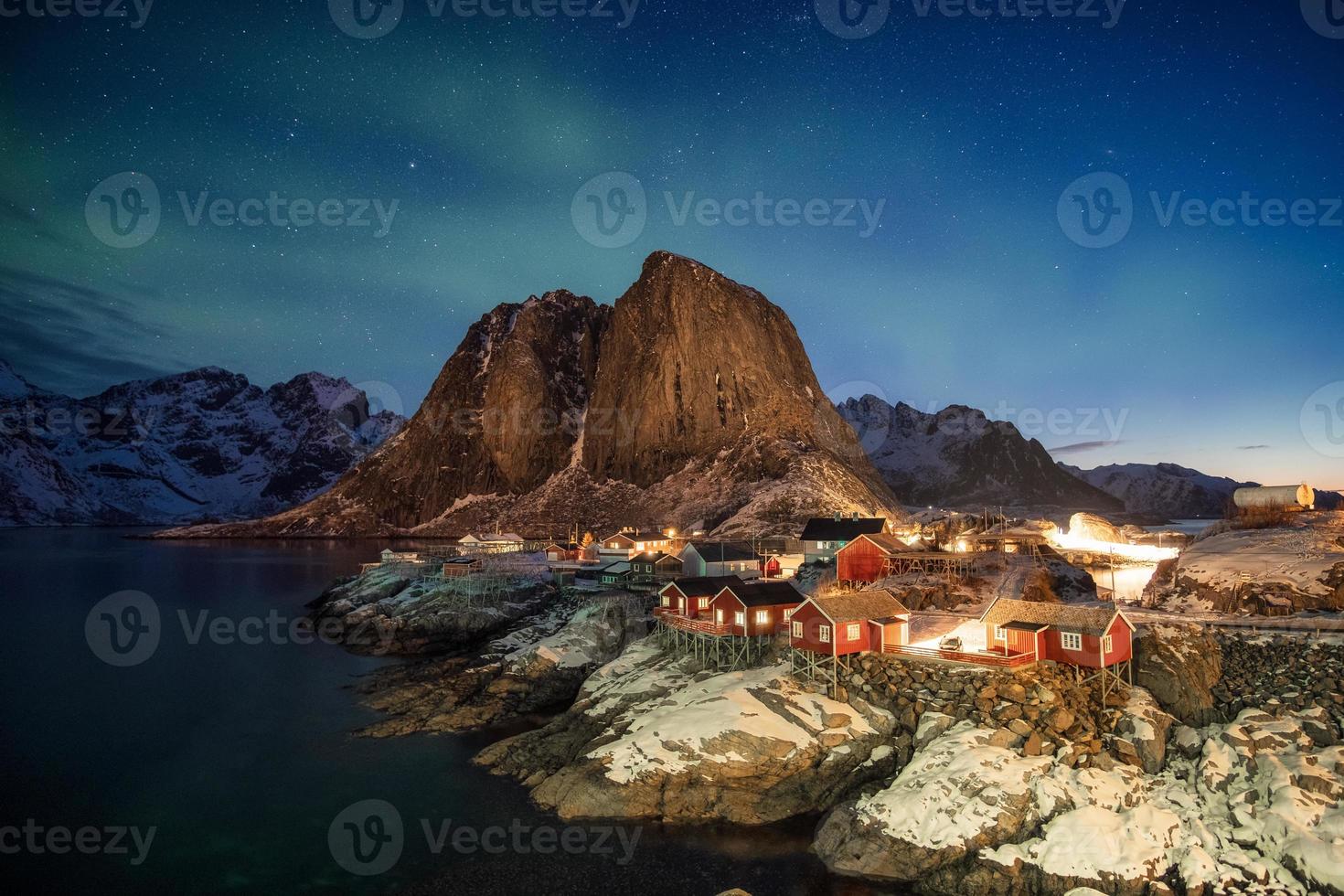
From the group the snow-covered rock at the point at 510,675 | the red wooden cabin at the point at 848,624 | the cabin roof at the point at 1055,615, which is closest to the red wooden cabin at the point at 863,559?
the snow-covered rock at the point at 510,675

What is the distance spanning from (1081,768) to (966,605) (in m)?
17.7

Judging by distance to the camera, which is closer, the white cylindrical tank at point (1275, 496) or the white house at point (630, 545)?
the white cylindrical tank at point (1275, 496)

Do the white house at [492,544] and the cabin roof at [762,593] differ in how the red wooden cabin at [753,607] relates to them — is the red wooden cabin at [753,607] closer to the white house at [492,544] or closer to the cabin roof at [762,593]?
the cabin roof at [762,593]

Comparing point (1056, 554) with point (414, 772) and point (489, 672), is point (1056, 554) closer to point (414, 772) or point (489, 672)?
point (489, 672)

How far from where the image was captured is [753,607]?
4159 cm

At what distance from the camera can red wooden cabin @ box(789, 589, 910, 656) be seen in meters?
35.0

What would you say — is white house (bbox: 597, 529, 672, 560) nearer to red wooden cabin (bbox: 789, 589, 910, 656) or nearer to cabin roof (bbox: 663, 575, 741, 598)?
cabin roof (bbox: 663, 575, 741, 598)

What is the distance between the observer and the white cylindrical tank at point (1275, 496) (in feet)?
173

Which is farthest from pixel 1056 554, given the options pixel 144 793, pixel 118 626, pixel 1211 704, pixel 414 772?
pixel 118 626

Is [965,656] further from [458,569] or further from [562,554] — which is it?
[562,554]

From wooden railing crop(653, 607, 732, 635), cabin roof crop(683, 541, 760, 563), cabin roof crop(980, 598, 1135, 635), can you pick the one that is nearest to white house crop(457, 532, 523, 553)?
cabin roof crop(683, 541, 760, 563)

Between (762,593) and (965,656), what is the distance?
41.1ft

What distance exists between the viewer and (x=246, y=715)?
44.5 m

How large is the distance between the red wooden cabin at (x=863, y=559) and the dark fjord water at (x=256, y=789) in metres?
27.8
